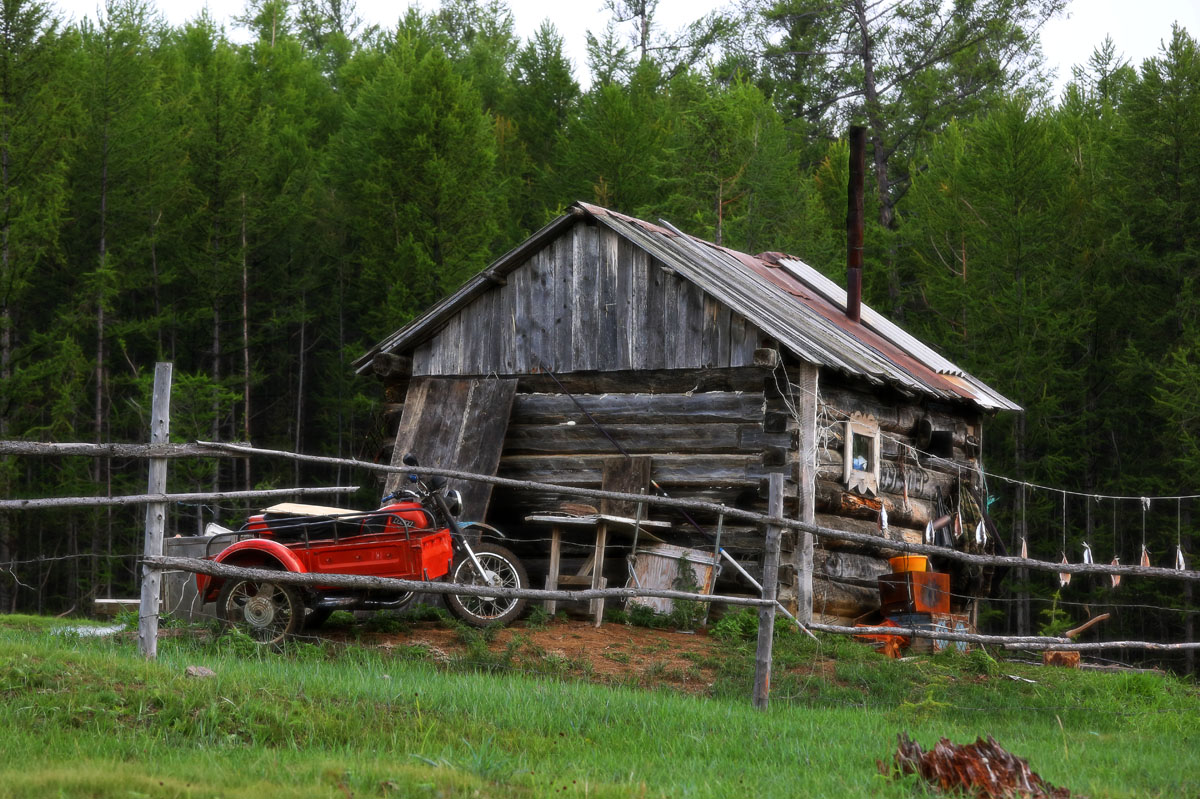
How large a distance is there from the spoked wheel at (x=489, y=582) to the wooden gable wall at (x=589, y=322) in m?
3.56

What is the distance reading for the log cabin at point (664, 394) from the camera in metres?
14.9

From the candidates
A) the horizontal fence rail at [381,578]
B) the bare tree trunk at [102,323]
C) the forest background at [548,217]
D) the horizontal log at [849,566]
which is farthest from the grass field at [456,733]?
the bare tree trunk at [102,323]

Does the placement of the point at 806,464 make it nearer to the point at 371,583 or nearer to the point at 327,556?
the point at 327,556

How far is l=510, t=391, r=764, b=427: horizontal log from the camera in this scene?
14938 millimetres

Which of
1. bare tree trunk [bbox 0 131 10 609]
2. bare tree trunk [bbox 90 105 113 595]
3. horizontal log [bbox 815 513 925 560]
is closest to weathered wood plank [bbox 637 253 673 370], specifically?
horizontal log [bbox 815 513 925 560]

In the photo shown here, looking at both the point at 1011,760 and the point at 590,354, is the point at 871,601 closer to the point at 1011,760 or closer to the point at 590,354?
the point at 590,354

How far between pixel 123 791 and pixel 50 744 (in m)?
1.03

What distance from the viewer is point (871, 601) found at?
642 inches

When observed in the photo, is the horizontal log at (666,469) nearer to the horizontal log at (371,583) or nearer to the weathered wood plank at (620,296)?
the weathered wood plank at (620,296)

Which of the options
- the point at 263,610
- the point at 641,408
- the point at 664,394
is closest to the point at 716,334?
the point at 664,394

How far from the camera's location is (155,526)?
349 inches

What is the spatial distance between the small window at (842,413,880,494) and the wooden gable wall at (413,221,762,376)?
6.69 feet

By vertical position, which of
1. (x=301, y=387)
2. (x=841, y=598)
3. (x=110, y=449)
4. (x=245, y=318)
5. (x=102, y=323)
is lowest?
(x=841, y=598)

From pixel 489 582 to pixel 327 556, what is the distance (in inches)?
67.1
